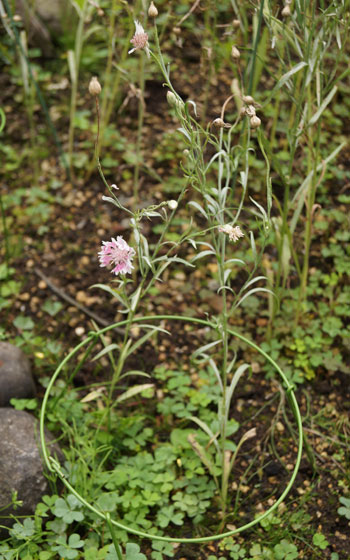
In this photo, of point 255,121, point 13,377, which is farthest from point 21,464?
point 255,121

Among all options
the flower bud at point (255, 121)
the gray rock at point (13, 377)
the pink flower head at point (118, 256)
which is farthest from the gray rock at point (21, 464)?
the flower bud at point (255, 121)

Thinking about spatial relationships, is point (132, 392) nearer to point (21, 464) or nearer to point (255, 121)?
point (21, 464)

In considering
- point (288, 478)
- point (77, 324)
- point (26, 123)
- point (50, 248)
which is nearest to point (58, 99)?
point (26, 123)

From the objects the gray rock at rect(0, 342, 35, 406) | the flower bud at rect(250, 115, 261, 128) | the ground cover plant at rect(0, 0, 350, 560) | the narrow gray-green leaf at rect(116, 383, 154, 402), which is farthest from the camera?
the gray rock at rect(0, 342, 35, 406)

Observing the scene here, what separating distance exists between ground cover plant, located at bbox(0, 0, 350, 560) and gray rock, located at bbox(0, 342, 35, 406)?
0.20 feet

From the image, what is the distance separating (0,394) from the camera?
225 cm

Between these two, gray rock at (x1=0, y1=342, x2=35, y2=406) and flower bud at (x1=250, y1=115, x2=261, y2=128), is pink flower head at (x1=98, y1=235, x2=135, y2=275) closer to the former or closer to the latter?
flower bud at (x1=250, y1=115, x2=261, y2=128)

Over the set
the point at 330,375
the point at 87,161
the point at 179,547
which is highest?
the point at 87,161

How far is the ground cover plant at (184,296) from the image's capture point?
1.89 meters

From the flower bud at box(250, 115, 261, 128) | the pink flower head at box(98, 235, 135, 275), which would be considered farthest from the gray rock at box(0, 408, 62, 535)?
the flower bud at box(250, 115, 261, 128)

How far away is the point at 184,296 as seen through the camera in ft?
8.66

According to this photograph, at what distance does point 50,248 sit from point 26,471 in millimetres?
1156

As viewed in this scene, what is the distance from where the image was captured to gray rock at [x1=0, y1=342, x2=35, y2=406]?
7.36 feet

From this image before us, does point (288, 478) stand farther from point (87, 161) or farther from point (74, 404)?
point (87, 161)
